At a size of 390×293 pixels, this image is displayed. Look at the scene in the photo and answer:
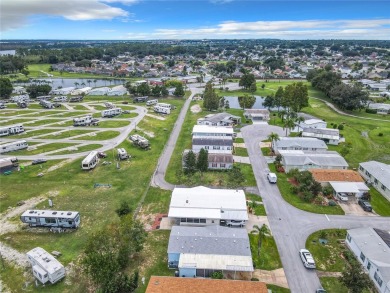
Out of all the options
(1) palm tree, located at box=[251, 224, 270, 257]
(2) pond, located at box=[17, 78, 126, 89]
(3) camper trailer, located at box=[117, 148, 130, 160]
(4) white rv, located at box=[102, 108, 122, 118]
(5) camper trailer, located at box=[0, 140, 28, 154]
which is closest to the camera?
(1) palm tree, located at box=[251, 224, 270, 257]

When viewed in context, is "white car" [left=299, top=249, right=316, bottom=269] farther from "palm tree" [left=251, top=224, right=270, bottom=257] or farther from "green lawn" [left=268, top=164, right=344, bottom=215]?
"green lawn" [left=268, top=164, right=344, bottom=215]

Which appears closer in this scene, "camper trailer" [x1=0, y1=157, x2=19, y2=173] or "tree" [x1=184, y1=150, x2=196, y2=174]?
"tree" [x1=184, y1=150, x2=196, y2=174]

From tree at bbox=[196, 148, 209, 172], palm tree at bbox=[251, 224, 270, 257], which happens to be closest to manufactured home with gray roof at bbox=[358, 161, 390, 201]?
palm tree at bbox=[251, 224, 270, 257]

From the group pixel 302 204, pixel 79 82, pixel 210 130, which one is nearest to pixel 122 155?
pixel 210 130

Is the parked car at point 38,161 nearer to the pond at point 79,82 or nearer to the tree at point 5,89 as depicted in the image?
the tree at point 5,89

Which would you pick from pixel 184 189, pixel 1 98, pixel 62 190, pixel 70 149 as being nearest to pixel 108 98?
pixel 1 98

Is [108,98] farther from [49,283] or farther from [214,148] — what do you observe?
[49,283]
